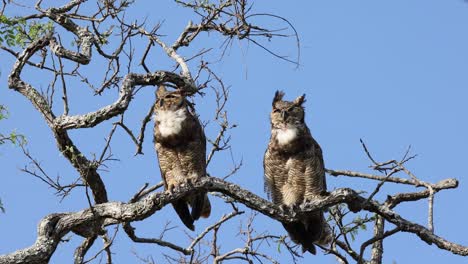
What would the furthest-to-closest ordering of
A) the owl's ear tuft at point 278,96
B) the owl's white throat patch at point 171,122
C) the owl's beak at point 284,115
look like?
the owl's ear tuft at point 278,96
the owl's beak at point 284,115
the owl's white throat patch at point 171,122

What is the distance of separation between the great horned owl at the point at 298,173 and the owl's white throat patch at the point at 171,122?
2.76ft

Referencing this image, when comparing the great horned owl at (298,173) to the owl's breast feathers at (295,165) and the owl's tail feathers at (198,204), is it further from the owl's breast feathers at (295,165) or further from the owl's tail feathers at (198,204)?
the owl's tail feathers at (198,204)

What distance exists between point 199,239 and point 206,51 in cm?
167

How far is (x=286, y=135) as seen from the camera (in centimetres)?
826

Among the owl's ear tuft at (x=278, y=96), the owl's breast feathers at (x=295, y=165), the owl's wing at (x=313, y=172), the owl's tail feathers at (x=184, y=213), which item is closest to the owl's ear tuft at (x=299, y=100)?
the owl's ear tuft at (x=278, y=96)

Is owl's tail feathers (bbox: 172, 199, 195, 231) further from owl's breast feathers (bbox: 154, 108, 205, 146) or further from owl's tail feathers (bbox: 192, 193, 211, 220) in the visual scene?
owl's breast feathers (bbox: 154, 108, 205, 146)

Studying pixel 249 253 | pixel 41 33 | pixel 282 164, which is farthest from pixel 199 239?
pixel 41 33

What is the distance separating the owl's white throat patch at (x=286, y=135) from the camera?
27.0 ft

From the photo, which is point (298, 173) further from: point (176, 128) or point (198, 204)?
point (176, 128)

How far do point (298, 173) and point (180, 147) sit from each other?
1058mm

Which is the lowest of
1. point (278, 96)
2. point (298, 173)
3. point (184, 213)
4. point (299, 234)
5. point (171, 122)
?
point (299, 234)

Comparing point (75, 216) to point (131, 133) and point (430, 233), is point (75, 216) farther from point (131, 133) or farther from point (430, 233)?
point (430, 233)

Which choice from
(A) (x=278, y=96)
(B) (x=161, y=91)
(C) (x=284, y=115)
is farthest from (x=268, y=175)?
(B) (x=161, y=91)

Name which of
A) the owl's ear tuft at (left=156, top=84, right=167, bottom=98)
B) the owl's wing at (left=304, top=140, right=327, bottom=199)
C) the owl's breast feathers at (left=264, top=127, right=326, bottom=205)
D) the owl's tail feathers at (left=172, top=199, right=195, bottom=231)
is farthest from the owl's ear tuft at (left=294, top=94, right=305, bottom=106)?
the owl's tail feathers at (left=172, top=199, right=195, bottom=231)
